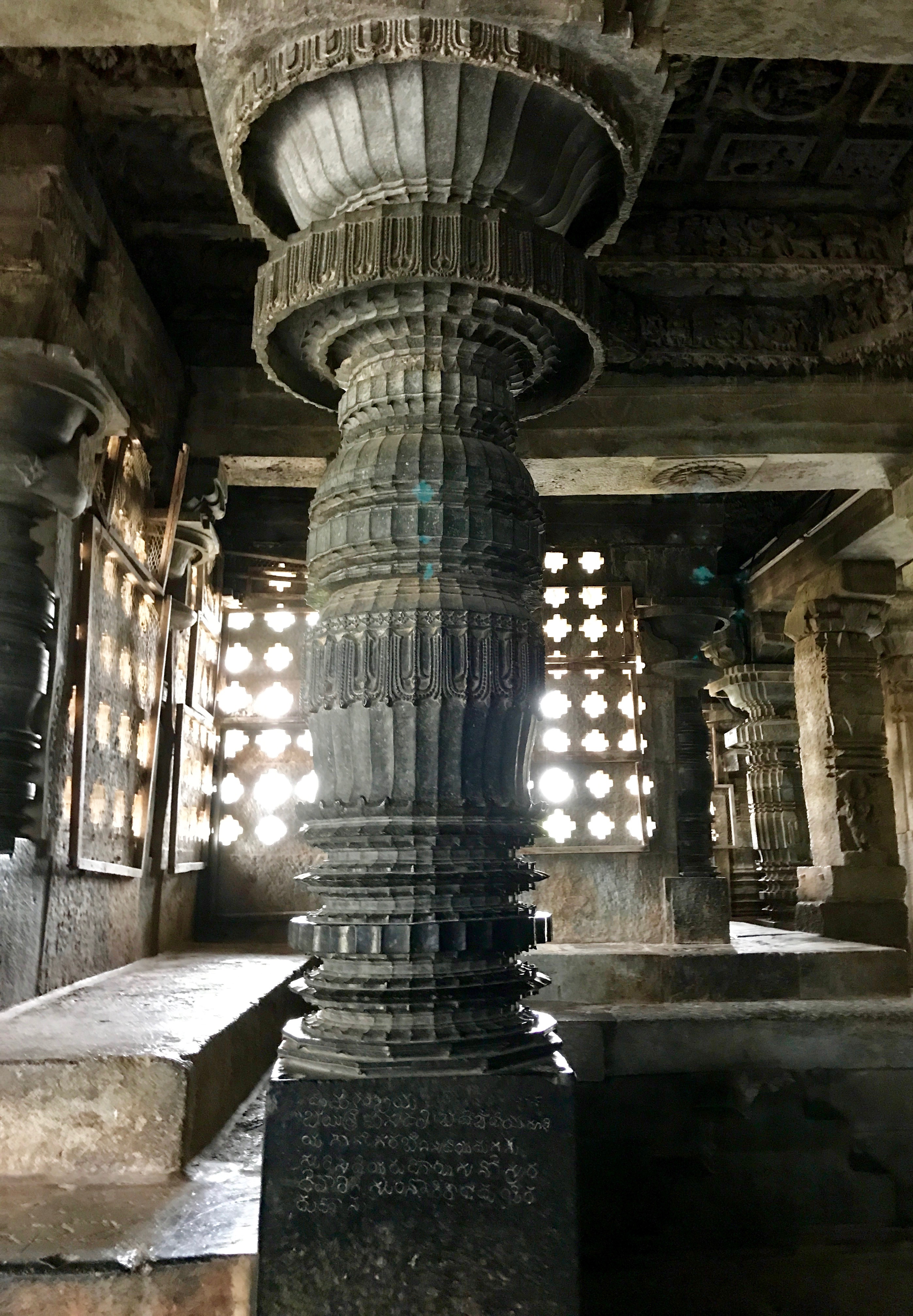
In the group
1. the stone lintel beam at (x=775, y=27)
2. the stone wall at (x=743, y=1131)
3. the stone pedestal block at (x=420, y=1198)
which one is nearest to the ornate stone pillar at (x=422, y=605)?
the stone pedestal block at (x=420, y=1198)

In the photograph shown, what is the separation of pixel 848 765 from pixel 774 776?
90.9 inches

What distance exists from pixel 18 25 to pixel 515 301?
50.8 inches

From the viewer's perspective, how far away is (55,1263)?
1826mm

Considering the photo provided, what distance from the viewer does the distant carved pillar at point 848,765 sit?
695 cm

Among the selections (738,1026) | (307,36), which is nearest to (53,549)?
(307,36)

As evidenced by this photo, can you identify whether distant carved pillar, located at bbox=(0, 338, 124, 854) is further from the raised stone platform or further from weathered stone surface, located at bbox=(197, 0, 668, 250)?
the raised stone platform

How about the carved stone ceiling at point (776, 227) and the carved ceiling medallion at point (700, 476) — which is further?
the carved ceiling medallion at point (700, 476)

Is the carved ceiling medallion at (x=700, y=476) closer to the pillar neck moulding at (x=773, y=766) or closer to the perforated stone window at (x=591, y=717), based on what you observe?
the perforated stone window at (x=591, y=717)

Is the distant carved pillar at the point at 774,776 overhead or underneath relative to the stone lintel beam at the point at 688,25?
underneath

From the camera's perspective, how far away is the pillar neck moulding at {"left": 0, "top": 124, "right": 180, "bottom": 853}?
3.23m

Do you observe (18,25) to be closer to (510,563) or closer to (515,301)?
(515,301)

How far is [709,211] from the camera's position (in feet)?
14.9

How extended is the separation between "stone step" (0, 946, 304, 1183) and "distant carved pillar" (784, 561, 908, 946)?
5.28 m

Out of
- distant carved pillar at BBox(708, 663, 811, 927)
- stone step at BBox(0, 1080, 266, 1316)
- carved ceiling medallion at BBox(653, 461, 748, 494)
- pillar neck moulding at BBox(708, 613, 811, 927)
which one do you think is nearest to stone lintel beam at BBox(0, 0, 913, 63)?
stone step at BBox(0, 1080, 266, 1316)
